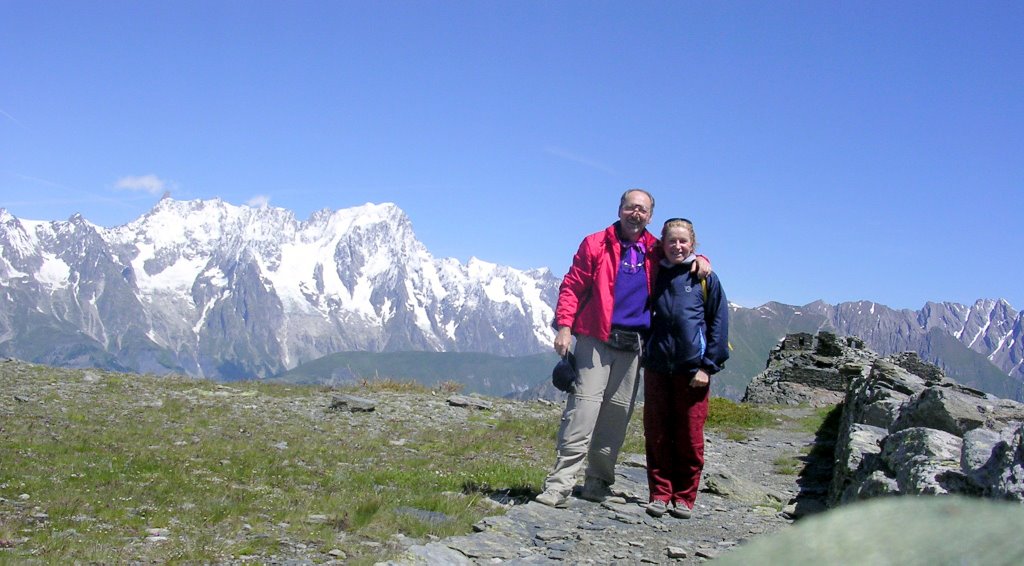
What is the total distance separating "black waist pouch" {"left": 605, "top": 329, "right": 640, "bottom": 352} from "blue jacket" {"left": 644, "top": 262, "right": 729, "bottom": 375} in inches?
6.0

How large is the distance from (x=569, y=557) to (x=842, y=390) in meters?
27.3

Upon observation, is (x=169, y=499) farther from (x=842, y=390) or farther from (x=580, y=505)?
(x=842, y=390)

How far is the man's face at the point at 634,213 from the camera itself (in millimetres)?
8672

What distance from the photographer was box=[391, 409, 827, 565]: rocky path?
6863 millimetres

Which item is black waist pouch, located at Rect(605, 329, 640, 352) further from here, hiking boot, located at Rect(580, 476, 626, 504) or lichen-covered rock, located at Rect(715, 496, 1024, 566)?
lichen-covered rock, located at Rect(715, 496, 1024, 566)

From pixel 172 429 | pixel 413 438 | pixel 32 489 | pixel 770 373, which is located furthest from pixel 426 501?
pixel 770 373

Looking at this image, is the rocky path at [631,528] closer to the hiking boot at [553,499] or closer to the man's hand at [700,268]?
the hiking boot at [553,499]

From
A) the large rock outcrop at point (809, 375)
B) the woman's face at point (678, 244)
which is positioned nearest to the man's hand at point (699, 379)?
the woman's face at point (678, 244)

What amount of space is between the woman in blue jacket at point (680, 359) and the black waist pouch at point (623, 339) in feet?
0.51

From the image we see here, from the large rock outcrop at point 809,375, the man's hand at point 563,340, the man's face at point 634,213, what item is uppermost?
the man's face at point 634,213

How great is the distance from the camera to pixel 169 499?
28.1ft

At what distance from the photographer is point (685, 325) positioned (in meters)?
8.46

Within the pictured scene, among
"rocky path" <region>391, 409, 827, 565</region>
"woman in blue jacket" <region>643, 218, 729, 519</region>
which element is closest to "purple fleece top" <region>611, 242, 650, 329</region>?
"woman in blue jacket" <region>643, 218, 729, 519</region>

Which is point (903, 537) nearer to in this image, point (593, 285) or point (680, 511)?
point (593, 285)
